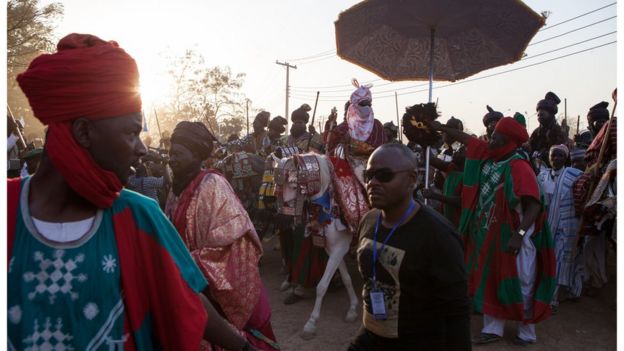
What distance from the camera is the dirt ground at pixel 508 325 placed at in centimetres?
538

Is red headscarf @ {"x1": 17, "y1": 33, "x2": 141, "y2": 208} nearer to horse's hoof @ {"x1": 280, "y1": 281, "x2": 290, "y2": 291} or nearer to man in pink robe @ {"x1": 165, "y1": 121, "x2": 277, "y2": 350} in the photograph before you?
man in pink robe @ {"x1": 165, "y1": 121, "x2": 277, "y2": 350}

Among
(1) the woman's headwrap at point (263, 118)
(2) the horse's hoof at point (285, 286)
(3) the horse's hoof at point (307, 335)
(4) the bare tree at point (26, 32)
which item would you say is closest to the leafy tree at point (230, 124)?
(4) the bare tree at point (26, 32)

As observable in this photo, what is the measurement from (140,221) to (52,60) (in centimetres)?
59

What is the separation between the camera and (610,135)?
211 inches

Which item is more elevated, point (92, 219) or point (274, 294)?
point (92, 219)

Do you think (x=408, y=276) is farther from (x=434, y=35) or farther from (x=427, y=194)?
(x=434, y=35)

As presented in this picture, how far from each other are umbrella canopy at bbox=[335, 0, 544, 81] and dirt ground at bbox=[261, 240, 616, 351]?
3.22 m

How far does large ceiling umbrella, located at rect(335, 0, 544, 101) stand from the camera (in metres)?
5.52

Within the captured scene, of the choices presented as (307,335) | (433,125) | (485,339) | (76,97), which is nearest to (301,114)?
(433,125)

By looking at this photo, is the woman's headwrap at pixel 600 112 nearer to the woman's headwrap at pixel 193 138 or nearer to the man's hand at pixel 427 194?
the man's hand at pixel 427 194

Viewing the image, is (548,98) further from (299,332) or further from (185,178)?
(185,178)

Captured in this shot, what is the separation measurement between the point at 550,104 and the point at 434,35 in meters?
2.86

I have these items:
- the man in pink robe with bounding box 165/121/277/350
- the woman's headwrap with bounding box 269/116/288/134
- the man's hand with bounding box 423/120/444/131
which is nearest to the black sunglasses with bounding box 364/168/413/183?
the man in pink robe with bounding box 165/121/277/350

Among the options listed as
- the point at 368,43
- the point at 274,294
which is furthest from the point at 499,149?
the point at 274,294
